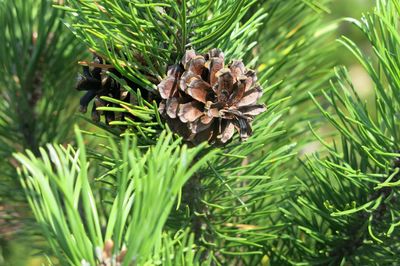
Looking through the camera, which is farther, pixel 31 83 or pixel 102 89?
pixel 31 83

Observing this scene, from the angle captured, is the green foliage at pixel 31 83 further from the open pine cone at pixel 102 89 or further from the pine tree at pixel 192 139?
the open pine cone at pixel 102 89

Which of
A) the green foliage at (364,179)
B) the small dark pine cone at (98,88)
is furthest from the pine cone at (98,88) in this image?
the green foliage at (364,179)

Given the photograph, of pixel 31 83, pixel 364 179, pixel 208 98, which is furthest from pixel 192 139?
pixel 31 83

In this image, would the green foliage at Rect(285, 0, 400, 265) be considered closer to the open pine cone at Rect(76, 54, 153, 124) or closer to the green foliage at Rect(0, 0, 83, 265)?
the open pine cone at Rect(76, 54, 153, 124)

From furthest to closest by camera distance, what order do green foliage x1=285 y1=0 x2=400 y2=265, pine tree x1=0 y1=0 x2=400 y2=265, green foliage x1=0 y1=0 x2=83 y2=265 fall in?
green foliage x1=0 y1=0 x2=83 y2=265
green foliage x1=285 y1=0 x2=400 y2=265
pine tree x1=0 y1=0 x2=400 y2=265

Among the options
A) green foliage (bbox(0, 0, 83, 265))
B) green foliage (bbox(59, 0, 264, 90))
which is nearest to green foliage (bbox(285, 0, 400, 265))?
green foliage (bbox(59, 0, 264, 90))

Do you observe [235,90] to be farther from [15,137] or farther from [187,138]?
[15,137]

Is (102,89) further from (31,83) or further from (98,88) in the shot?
(31,83)

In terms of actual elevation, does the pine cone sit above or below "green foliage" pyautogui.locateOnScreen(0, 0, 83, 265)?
below
